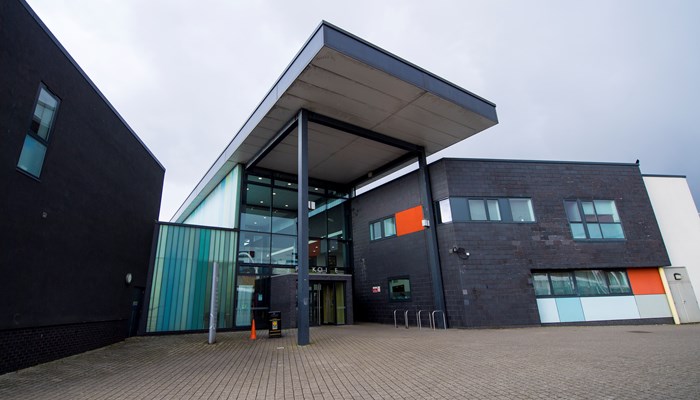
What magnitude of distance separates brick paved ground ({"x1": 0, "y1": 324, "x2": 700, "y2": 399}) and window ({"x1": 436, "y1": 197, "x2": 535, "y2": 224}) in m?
5.86

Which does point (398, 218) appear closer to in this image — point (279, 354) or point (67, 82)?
point (279, 354)

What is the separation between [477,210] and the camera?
48.3ft

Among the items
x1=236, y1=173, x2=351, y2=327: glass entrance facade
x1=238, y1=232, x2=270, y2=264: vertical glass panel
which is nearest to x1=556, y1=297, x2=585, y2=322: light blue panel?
x1=236, y1=173, x2=351, y2=327: glass entrance facade

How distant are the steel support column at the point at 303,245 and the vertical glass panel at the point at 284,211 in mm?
5634

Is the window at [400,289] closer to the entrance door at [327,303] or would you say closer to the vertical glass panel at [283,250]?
the entrance door at [327,303]

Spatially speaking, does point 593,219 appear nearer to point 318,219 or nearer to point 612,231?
point 612,231

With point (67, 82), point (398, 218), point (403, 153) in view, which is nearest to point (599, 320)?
point (398, 218)

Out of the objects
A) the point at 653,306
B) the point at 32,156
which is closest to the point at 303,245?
the point at 32,156

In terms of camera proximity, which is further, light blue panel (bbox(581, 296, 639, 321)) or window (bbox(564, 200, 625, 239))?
window (bbox(564, 200, 625, 239))

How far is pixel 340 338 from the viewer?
1118 centimetres

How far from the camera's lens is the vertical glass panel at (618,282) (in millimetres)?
14505

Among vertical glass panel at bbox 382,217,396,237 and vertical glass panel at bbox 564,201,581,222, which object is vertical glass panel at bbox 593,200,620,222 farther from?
vertical glass panel at bbox 382,217,396,237

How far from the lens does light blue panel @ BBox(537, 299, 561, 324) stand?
13758 millimetres

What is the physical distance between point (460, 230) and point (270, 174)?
987cm
